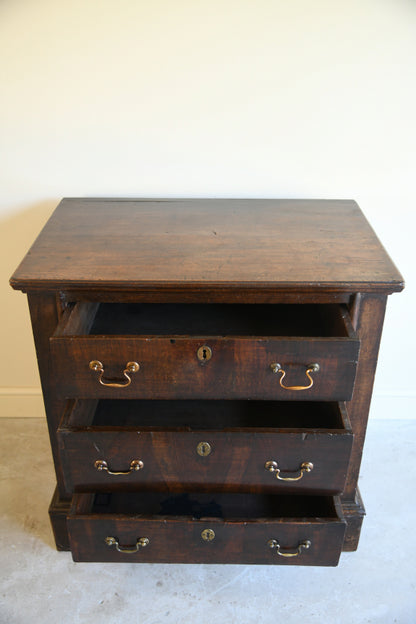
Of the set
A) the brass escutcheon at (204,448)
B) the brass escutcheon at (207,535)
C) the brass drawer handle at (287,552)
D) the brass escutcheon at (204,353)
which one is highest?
the brass escutcheon at (204,353)

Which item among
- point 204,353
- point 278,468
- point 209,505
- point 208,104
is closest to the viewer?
point 204,353

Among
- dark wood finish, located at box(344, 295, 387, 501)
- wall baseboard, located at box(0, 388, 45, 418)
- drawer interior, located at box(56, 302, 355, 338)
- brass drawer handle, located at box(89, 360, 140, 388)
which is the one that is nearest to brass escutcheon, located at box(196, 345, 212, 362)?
brass drawer handle, located at box(89, 360, 140, 388)

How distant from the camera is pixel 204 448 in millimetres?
1177

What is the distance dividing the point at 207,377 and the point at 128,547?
0.43 metres

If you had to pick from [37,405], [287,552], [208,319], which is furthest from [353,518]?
[37,405]

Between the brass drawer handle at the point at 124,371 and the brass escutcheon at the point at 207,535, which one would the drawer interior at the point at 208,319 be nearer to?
the brass drawer handle at the point at 124,371

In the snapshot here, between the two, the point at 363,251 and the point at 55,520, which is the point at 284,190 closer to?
the point at 363,251

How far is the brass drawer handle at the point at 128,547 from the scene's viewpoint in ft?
4.01

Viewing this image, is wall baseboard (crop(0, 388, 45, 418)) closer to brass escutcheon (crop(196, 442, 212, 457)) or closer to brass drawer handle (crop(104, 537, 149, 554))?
brass drawer handle (crop(104, 537, 149, 554))

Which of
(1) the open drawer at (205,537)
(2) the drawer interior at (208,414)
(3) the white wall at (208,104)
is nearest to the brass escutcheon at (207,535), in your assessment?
(1) the open drawer at (205,537)

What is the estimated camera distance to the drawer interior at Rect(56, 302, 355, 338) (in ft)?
4.42

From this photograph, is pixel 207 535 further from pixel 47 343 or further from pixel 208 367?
pixel 47 343

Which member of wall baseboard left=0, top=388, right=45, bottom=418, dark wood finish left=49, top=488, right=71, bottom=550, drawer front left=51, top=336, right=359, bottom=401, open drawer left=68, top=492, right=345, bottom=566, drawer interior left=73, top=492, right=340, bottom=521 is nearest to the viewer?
drawer front left=51, top=336, right=359, bottom=401

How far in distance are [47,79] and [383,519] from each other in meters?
1.46
